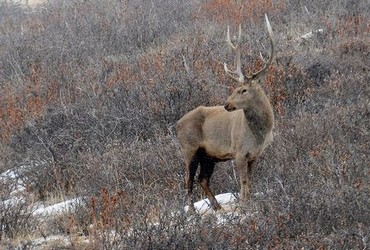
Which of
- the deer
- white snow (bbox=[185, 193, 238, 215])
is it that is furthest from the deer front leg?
white snow (bbox=[185, 193, 238, 215])

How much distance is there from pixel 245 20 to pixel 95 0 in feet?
20.4

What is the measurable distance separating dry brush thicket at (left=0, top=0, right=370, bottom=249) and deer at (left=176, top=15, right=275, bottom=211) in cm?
35

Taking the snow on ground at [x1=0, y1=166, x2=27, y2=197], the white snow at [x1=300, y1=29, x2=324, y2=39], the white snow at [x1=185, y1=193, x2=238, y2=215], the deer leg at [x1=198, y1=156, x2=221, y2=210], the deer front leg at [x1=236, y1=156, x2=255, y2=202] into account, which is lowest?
the white snow at [x1=300, y1=29, x2=324, y2=39]

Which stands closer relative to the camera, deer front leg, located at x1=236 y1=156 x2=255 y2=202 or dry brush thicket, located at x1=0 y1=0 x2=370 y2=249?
dry brush thicket, located at x1=0 y1=0 x2=370 y2=249

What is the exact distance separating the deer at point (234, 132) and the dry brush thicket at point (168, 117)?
351mm

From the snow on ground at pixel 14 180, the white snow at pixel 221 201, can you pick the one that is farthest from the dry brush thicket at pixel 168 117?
the white snow at pixel 221 201

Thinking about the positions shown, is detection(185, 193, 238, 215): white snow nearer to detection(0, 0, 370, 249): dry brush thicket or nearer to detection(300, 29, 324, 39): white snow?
detection(0, 0, 370, 249): dry brush thicket

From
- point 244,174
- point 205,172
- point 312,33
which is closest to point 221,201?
point 205,172

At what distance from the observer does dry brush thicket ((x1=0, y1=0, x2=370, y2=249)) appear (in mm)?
5484

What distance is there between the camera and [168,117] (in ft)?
33.4

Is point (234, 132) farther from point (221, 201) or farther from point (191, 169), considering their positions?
point (221, 201)

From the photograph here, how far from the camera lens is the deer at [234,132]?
6949mm

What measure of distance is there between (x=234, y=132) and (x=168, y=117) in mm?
3137

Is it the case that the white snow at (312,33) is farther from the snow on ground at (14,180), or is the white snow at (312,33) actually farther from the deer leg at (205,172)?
the deer leg at (205,172)
